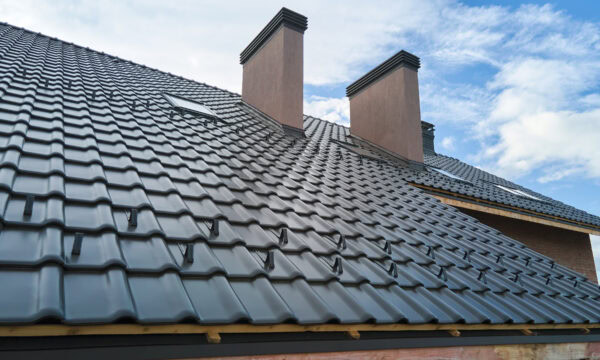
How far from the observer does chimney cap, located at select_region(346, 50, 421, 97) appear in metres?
9.02

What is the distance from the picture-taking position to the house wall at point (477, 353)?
6.82ft

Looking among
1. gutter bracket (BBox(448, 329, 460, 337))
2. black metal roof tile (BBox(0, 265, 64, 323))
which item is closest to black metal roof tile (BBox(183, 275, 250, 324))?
black metal roof tile (BBox(0, 265, 64, 323))

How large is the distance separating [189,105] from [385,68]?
5.18 m

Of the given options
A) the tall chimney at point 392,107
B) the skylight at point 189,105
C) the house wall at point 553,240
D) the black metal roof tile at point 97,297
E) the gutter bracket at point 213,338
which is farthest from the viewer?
the tall chimney at point 392,107

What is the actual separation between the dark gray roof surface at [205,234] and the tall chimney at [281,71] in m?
1.64

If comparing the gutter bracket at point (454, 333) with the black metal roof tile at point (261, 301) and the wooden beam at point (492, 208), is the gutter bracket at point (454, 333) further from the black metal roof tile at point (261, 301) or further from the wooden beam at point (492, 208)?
the wooden beam at point (492, 208)

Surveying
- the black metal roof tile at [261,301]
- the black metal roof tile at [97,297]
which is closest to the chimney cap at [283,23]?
the black metal roof tile at [261,301]

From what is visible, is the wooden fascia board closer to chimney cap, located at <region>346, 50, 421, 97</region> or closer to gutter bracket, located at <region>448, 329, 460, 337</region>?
gutter bracket, located at <region>448, 329, 460, 337</region>

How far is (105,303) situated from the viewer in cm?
159

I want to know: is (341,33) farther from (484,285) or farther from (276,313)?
(276,313)

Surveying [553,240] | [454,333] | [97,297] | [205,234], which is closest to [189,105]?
[205,234]

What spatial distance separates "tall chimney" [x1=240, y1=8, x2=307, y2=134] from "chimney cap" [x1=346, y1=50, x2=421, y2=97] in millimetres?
2445

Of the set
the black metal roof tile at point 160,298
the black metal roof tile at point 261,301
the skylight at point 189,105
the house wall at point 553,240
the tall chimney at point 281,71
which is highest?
the tall chimney at point 281,71

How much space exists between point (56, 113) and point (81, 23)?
12.2 ft
